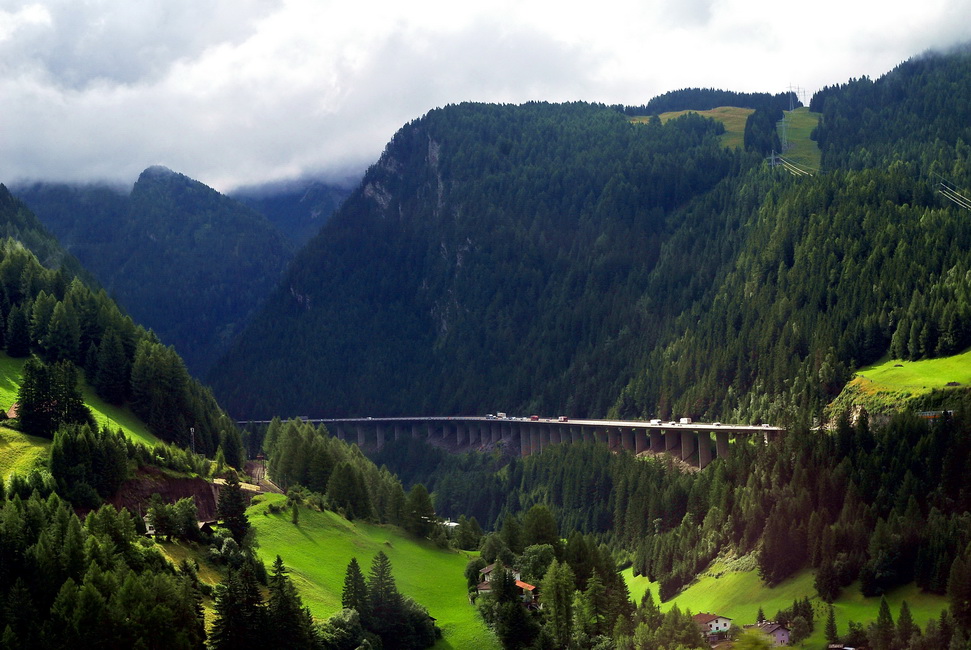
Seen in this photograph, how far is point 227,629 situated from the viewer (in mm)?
110688

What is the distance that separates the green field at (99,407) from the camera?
176 metres

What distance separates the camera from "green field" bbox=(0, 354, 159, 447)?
577 feet

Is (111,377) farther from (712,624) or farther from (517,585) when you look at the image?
(712,624)

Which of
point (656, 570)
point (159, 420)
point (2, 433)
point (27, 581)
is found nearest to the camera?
point (27, 581)

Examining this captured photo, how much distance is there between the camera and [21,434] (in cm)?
15288

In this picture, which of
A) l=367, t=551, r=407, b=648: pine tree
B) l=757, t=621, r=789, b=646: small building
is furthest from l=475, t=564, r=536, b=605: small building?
l=757, t=621, r=789, b=646: small building

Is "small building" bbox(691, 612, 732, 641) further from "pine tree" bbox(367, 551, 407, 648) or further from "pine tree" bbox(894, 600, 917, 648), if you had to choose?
"pine tree" bbox(367, 551, 407, 648)

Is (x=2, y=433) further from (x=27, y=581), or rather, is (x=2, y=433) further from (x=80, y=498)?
(x=27, y=581)

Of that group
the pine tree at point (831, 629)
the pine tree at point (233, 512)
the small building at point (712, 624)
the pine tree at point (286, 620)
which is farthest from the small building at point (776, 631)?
the pine tree at point (233, 512)

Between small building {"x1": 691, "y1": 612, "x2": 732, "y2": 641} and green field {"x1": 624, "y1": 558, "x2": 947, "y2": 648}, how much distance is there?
283 centimetres

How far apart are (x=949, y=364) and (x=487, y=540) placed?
7092 centimetres

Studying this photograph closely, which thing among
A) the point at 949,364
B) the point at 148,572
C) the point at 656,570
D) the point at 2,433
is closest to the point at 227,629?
the point at 148,572

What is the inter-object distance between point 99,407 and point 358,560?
52013 mm

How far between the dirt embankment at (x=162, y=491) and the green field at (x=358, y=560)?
512cm
